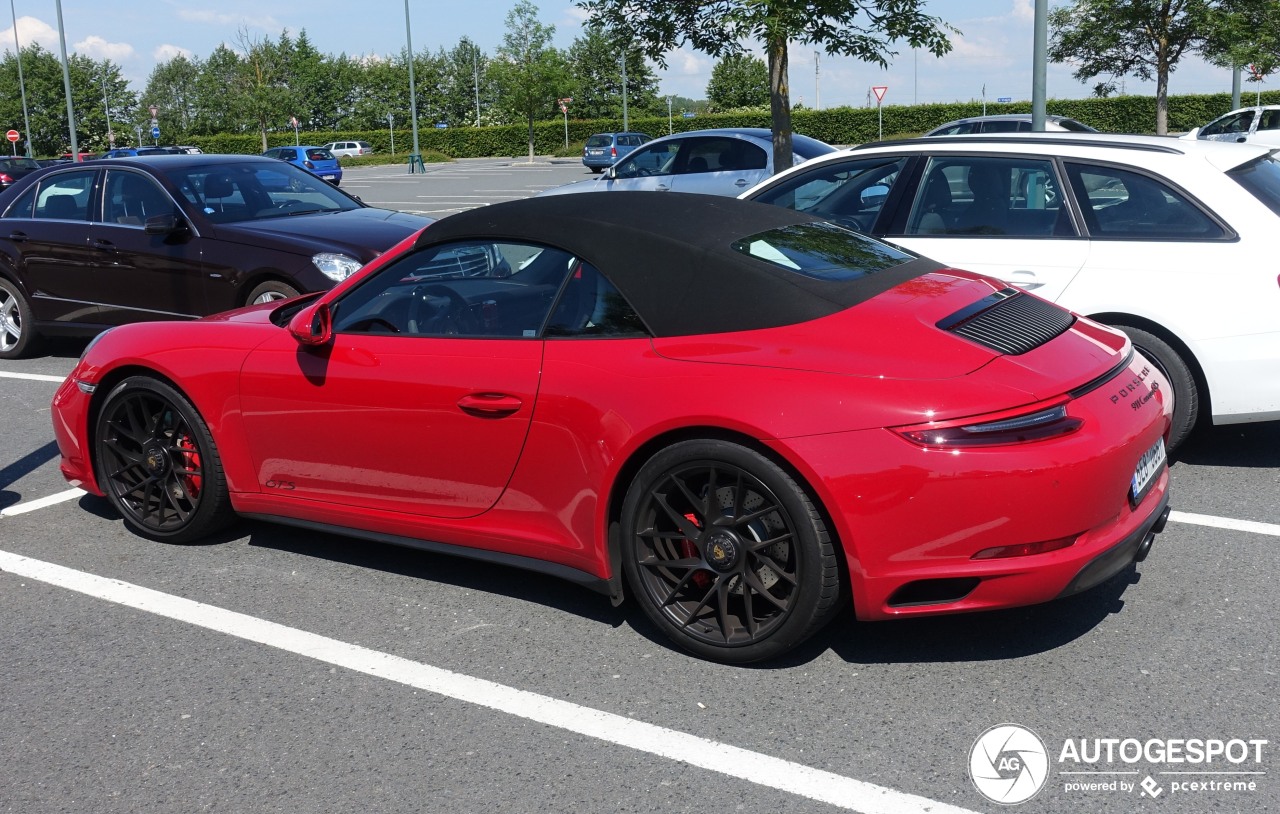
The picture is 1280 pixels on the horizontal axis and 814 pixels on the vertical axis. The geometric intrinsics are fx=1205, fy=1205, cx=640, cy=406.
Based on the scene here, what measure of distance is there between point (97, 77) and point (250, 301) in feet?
270

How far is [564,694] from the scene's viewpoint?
360 centimetres

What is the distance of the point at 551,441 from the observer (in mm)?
3855

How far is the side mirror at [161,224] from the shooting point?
8.52 m

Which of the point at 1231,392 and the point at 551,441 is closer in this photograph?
the point at 551,441

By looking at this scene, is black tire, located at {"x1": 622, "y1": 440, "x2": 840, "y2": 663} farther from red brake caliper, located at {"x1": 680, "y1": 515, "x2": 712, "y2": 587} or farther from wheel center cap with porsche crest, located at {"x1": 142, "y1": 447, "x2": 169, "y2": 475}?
wheel center cap with porsche crest, located at {"x1": 142, "y1": 447, "x2": 169, "y2": 475}

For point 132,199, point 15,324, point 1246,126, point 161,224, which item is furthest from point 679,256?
point 1246,126

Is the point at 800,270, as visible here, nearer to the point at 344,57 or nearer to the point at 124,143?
the point at 124,143

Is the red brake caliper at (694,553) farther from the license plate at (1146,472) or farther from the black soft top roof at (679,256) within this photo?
the license plate at (1146,472)

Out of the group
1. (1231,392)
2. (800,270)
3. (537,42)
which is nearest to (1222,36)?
(1231,392)

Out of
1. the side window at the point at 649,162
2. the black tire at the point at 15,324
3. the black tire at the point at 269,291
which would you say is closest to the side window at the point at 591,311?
the black tire at the point at 269,291

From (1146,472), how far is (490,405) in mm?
2059

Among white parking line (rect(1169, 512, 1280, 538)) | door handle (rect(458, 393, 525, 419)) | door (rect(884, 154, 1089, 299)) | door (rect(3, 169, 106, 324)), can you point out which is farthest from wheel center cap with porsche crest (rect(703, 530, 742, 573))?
door (rect(3, 169, 106, 324))

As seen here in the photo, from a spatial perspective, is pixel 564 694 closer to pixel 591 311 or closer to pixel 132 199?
pixel 591 311

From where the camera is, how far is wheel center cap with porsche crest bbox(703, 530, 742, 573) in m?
3.58
